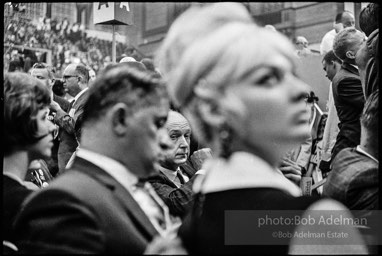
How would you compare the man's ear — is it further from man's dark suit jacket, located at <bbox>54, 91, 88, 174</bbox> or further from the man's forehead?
man's dark suit jacket, located at <bbox>54, 91, 88, 174</bbox>

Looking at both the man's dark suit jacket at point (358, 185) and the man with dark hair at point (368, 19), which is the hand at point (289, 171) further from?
the man with dark hair at point (368, 19)

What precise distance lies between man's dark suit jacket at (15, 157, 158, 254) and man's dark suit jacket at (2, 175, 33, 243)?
8.0 inches

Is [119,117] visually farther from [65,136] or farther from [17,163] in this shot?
[65,136]

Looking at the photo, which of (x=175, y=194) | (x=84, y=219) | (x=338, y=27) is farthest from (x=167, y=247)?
(x=338, y=27)

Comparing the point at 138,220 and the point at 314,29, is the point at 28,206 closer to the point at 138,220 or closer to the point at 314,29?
the point at 138,220

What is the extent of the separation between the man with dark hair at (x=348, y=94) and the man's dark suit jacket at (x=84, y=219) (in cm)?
129

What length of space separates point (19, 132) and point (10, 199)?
0.58 feet

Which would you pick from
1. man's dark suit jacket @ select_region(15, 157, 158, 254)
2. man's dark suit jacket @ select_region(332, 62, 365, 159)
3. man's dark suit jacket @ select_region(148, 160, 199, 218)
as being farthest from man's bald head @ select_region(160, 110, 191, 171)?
man's dark suit jacket @ select_region(15, 157, 158, 254)

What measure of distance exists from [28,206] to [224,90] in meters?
0.48

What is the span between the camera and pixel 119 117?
111 centimetres

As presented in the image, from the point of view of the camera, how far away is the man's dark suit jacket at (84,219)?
101 centimetres

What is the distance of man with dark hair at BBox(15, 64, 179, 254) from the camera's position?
102 cm

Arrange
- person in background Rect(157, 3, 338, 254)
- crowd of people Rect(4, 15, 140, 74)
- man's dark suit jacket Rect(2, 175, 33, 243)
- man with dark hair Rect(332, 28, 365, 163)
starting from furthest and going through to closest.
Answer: crowd of people Rect(4, 15, 140, 74)
man with dark hair Rect(332, 28, 365, 163)
man's dark suit jacket Rect(2, 175, 33, 243)
person in background Rect(157, 3, 338, 254)

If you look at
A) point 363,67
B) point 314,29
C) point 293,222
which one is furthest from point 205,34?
point 314,29
